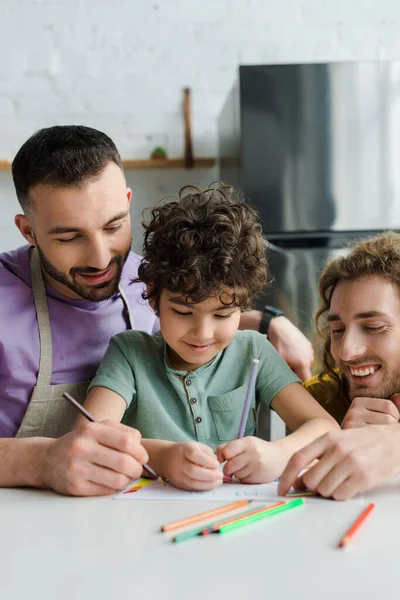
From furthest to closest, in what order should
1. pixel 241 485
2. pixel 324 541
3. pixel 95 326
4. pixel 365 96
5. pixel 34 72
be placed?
pixel 34 72
pixel 365 96
pixel 95 326
pixel 241 485
pixel 324 541

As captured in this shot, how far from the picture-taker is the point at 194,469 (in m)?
0.92

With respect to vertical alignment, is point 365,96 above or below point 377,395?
above

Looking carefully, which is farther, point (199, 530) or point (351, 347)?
point (351, 347)

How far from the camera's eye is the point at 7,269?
1.47 meters

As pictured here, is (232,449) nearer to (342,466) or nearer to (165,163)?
(342,466)

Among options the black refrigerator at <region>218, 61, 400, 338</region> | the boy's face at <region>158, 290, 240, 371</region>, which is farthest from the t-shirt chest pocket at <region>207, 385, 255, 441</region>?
the black refrigerator at <region>218, 61, 400, 338</region>

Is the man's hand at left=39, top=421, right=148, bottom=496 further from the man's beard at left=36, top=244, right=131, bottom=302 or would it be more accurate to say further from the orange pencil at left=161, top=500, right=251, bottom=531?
the man's beard at left=36, top=244, right=131, bottom=302

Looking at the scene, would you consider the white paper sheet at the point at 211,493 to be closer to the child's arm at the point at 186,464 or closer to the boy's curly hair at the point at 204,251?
the child's arm at the point at 186,464

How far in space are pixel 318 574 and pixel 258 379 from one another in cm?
64

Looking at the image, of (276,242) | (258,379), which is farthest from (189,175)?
(258,379)

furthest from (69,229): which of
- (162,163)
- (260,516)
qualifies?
(162,163)

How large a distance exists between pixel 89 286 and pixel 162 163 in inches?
70.5

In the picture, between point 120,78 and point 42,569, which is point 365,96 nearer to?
point 120,78

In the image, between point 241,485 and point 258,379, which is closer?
point 241,485
